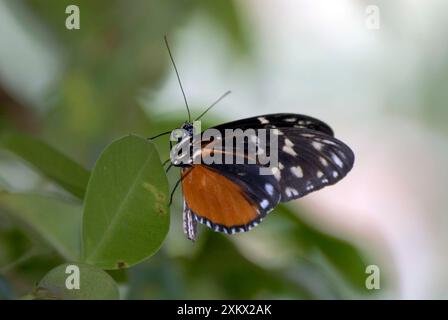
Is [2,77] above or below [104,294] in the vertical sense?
above

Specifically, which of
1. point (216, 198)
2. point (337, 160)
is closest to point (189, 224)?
point (216, 198)

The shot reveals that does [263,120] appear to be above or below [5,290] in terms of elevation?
above

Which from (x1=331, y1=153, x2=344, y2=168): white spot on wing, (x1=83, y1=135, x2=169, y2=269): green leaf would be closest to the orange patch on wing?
(x1=331, y1=153, x2=344, y2=168): white spot on wing

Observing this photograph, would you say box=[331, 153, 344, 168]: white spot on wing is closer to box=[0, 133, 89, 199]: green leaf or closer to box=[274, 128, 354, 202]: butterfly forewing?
box=[274, 128, 354, 202]: butterfly forewing

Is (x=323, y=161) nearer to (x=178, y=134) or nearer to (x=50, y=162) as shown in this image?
(x=178, y=134)

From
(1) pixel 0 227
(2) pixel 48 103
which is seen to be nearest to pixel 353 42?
(2) pixel 48 103

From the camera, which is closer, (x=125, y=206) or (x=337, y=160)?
(x=125, y=206)

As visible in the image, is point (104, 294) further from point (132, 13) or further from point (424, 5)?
point (424, 5)
